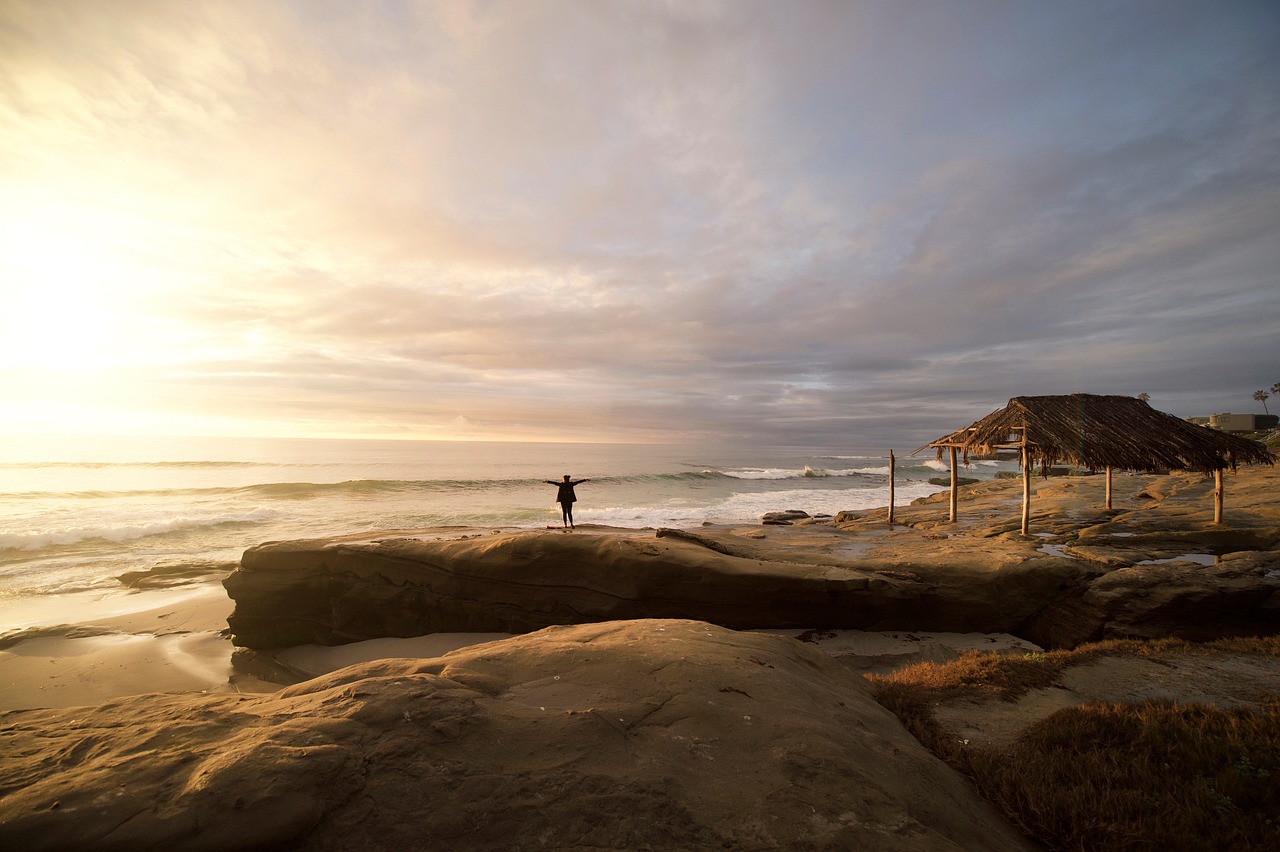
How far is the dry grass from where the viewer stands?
335cm

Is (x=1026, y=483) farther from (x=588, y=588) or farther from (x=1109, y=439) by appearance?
(x=588, y=588)

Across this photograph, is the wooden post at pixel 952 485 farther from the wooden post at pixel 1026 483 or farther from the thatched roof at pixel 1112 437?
the wooden post at pixel 1026 483

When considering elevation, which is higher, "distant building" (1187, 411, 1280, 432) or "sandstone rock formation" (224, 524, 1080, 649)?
"distant building" (1187, 411, 1280, 432)

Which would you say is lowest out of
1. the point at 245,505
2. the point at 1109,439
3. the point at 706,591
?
the point at 245,505

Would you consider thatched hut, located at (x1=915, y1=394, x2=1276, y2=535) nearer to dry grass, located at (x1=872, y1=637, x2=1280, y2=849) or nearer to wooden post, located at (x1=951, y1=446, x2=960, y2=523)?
wooden post, located at (x1=951, y1=446, x2=960, y2=523)

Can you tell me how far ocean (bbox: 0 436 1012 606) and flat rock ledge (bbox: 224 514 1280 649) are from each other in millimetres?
7351

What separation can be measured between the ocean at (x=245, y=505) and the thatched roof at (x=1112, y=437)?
13066 millimetres

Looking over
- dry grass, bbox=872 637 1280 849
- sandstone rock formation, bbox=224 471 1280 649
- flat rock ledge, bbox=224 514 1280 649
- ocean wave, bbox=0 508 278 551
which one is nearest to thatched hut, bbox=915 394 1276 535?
sandstone rock formation, bbox=224 471 1280 649

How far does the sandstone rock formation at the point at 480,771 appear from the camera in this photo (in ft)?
7.63

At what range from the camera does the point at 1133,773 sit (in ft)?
13.0

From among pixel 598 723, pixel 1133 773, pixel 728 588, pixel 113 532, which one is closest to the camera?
pixel 598 723

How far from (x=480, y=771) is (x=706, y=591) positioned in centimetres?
620

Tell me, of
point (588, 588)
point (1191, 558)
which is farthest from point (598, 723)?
point (1191, 558)

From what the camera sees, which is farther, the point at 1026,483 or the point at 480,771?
the point at 1026,483
